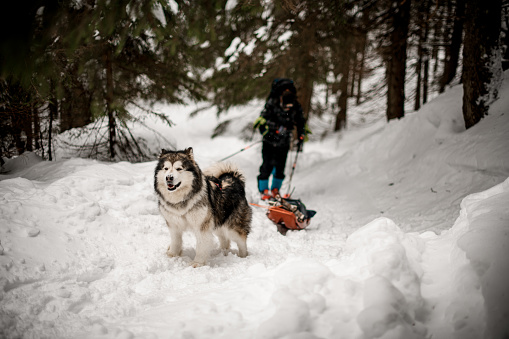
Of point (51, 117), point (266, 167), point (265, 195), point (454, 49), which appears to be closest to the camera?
point (51, 117)

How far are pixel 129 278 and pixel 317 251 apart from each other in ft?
8.43

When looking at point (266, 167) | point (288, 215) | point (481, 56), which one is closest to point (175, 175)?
point (288, 215)

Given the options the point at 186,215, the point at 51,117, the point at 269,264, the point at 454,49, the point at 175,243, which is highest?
the point at 454,49

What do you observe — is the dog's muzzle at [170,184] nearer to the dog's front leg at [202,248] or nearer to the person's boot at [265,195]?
the dog's front leg at [202,248]

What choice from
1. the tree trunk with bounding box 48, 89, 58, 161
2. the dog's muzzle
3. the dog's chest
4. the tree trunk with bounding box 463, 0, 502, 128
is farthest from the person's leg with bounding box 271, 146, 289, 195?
the tree trunk with bounding box 48, 89, 58, 161

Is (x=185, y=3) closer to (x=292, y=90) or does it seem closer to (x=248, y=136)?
(x=292, y=90)

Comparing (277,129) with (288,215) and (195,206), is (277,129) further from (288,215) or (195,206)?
(195,206)

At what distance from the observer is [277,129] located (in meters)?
6.09

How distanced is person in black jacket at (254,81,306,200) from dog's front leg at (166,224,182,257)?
2.77 m

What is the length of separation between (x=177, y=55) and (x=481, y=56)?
677 centimetres

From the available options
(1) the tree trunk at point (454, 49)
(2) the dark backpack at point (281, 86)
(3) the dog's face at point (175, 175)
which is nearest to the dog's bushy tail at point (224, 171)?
(3) the dog's face at point (175, 175)

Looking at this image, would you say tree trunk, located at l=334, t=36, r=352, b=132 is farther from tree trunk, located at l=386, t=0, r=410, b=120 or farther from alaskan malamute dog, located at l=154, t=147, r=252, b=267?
alaskan malamute dog, located at l=154, t=147, r=252, b=267

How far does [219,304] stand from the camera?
2.07 metres

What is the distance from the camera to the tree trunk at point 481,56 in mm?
4660
